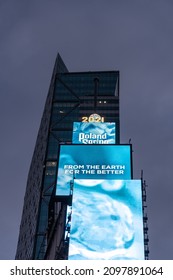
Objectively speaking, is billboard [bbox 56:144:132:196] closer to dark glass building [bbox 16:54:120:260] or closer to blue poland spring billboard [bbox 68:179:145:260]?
blue poland spring billboard [bbox 68:179:145:260]

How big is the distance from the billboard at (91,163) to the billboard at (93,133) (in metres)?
3.07

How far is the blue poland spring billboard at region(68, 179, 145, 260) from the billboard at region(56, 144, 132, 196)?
→ 117 inches

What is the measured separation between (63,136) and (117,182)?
102m

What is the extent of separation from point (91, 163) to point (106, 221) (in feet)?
24.2

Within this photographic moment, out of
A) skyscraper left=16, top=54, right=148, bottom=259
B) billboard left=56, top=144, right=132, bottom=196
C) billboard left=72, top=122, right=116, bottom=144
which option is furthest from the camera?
skyscraper left=16, top=54, right=148, bottom=259

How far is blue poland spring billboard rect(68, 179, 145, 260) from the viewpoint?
28.9m

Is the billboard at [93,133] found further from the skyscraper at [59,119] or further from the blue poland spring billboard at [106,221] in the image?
the skyscraper at [59,119]

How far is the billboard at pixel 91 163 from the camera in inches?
1405

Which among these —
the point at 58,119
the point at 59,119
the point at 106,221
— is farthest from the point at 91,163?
the point at 58,119

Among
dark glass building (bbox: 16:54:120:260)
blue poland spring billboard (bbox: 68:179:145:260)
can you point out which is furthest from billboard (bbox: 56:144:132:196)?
dark glass building (bbox: 16:54:120:260)

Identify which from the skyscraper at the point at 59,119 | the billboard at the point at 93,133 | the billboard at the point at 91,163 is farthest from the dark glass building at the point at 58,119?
the billboard at the point at 91,163

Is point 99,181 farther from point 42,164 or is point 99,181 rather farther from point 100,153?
point 42,164
